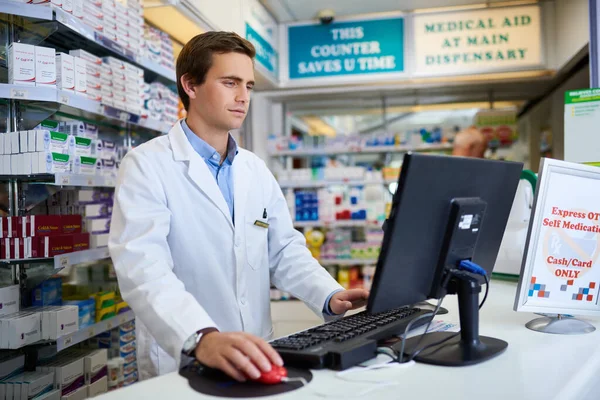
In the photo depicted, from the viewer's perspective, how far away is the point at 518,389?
1.08 m

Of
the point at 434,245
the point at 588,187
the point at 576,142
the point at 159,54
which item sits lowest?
the point at 434,245

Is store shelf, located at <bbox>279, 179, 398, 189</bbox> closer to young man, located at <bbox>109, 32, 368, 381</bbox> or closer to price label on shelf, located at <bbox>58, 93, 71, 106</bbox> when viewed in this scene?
price label on shelf, located at <bbox>58, 93, 71, 106</bbox>

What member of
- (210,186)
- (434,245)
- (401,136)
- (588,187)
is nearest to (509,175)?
(434,245)

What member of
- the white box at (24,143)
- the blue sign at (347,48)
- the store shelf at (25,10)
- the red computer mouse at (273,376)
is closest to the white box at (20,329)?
the white box at (24,143)

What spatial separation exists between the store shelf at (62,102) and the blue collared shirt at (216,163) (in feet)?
2.42

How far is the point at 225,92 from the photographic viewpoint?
195 cm

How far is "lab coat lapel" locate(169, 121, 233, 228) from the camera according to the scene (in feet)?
6.18

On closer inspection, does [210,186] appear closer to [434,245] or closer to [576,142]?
[434,245]

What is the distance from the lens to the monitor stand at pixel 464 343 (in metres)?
1.25

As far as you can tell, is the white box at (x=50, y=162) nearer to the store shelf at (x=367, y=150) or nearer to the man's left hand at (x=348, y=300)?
the man's left hand at (x=348, y=300)

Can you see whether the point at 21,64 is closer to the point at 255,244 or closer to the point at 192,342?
the point at 255,244

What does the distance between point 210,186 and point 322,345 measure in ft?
2.76

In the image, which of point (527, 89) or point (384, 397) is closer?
point (384, 397)

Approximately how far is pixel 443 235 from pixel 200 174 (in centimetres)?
94
